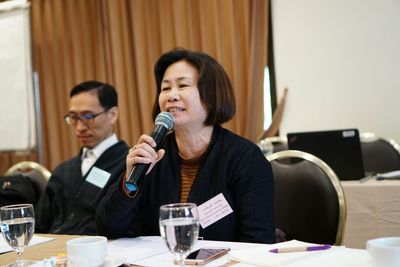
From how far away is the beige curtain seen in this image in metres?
3.93

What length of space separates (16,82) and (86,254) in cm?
387

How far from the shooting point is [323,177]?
1690mm

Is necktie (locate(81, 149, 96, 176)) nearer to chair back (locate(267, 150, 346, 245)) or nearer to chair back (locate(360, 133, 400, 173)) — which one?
chair back (locate(267, 150, 346, 245))

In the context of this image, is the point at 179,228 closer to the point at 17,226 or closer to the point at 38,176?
the point at 17,226

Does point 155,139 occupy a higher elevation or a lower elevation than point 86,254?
higher

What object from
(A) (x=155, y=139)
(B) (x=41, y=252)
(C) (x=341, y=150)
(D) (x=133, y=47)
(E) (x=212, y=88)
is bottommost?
(B) (x=41, y=252)

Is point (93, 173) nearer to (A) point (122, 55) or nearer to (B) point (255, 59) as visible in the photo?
(B) point (255, 59)

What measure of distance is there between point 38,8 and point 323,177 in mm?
4236

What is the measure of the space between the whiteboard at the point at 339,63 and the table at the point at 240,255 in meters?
2.63

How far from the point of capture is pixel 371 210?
234cm

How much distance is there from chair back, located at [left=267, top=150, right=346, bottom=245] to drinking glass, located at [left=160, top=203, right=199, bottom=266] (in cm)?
85

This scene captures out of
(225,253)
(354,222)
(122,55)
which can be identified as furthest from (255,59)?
(225,253)

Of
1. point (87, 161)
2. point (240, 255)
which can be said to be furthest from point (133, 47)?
point (240, 255)

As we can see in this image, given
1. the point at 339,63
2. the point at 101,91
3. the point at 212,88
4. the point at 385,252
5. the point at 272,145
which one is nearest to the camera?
the point at 385,252
